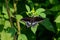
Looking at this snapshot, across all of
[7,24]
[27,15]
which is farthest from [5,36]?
[27,15]

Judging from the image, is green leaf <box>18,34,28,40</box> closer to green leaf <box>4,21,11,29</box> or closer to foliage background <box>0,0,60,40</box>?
foliage background <box>0,0,60,40</box>

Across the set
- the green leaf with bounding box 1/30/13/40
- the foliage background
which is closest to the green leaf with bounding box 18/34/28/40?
the foliage background

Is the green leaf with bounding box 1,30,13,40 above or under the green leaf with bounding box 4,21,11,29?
under

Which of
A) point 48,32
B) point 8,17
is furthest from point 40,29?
point 8,17

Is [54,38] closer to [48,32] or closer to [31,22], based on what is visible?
[48,32]

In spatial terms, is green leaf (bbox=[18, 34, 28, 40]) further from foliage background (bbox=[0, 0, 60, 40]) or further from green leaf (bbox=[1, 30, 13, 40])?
green leaf (bbox=[1, 30, 13, 40])

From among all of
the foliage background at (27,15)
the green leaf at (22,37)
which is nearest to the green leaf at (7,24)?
the foliage background at (27,15)

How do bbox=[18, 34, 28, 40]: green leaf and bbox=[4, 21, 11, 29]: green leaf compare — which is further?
bbox=[4, 21, 11, 29]: green leaf

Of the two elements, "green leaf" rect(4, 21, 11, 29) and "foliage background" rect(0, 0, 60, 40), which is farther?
"green leaf" rect(4, 21, 11, 29)

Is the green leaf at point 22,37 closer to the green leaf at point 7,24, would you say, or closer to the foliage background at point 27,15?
the foliage background at point 27,15
